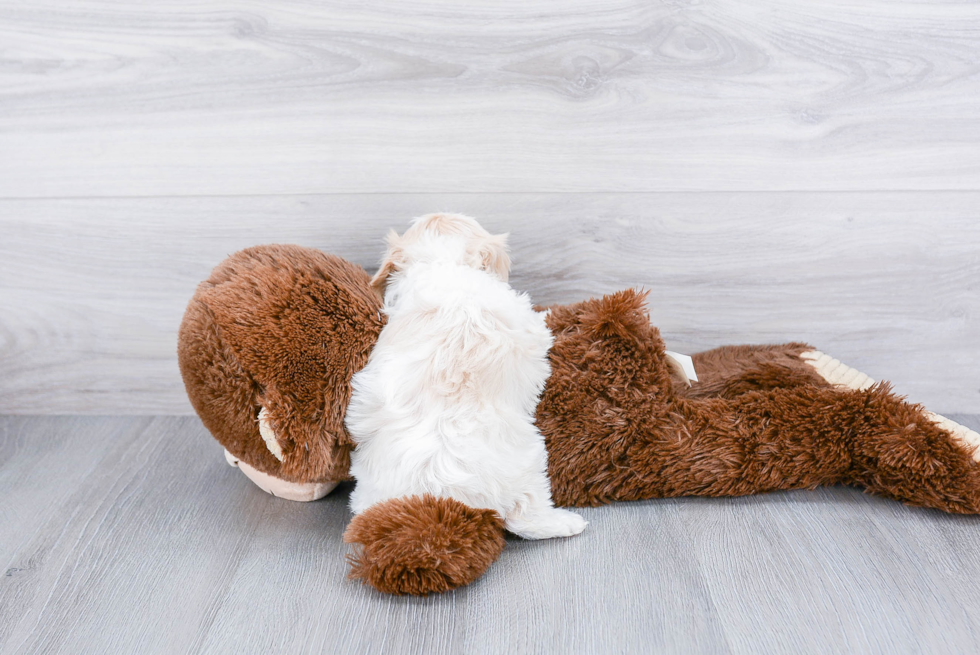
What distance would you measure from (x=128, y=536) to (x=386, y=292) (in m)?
0.45

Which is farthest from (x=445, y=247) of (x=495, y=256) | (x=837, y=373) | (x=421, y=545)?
(x=837, y=373)

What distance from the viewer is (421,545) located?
0.69 meters

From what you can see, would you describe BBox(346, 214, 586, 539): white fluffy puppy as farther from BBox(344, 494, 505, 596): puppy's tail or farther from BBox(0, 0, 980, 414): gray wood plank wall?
BBox(0, 0, 980, 414): gray wood plank wall

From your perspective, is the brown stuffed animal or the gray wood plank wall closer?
the brown stuffed animal

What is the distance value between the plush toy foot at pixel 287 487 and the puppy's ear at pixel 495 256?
1.19 feet

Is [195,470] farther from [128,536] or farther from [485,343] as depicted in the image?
[485,343]

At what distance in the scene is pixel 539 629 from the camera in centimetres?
67

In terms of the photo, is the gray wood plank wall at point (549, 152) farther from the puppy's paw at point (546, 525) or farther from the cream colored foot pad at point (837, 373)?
the puppy's paw at point (546, 525)

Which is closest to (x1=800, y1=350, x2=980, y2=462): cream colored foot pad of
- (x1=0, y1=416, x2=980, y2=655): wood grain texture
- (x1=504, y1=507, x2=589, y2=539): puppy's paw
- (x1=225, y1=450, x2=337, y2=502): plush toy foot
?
(x1=0, y1=416, x2=980, y2=655): wood grain texture

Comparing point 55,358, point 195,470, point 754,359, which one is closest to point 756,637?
point 754,359

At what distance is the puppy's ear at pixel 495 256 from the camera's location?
81cm

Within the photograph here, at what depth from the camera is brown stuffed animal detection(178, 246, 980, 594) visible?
2.55ft

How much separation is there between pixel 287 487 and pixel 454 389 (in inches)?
12.0

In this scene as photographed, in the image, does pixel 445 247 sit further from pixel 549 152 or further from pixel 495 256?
pixel 549 152
